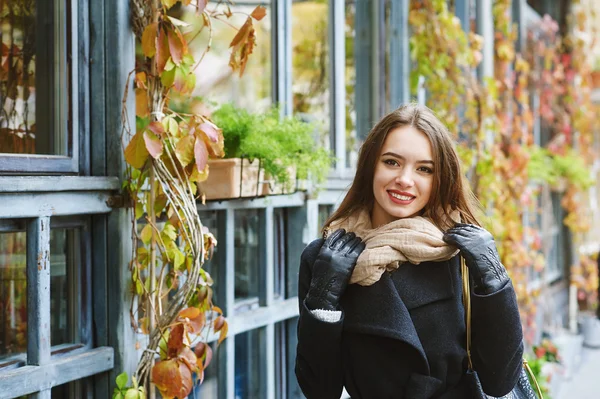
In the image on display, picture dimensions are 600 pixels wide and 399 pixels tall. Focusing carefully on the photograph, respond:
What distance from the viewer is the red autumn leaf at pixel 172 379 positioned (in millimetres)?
1916

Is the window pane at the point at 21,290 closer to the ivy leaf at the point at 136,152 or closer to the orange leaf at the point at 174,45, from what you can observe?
the ivy leaf at the point at 136,152

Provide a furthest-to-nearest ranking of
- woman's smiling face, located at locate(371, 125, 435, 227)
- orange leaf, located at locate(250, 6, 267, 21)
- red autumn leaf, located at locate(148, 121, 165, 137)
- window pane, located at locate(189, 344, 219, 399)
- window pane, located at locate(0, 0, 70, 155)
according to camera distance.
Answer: window pane, located at locate(189, 344, 219, 399) < orange leaf, located at locate(250, 6, 267, 21) < window pane, located at locate(0, 0, 70, 155) < red autumn leaf, located at locate(148, 121, 165, 137) < woman's smiling face, located at locate(371, 125, 435, 227)

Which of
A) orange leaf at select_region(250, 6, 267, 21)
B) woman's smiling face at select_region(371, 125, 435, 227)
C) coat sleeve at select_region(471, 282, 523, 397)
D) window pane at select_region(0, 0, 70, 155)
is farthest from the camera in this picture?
orange leaf at select_region(250, 6, 267, 21)

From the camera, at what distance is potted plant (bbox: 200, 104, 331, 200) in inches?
90.5

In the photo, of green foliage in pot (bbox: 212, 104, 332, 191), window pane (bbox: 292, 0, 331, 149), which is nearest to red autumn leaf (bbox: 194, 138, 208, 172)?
green foliage in pot (bbox: 212, 104, 332, 191)

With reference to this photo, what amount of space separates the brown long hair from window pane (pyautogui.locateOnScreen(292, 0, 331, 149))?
1428 millimetres

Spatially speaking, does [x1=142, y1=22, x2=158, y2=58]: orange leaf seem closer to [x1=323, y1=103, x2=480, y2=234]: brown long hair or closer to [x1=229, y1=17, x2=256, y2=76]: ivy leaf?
[x1=229, y1=17, x2=256, y2=76]: ivy leaf

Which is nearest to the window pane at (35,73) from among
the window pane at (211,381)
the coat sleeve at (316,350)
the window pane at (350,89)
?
the coat sleeve at (316,350)

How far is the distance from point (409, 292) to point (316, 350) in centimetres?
26

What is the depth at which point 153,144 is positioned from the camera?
184 centimetres

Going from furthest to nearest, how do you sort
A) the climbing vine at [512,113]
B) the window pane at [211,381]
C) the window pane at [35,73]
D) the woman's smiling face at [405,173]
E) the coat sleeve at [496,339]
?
1. the climbing vine at [512,113]
2. the window pane at [211,381]
3. the window pane at [35,73]
4. the woman's smiling face at [405,173]
5. the coat sleeve at [496,339]

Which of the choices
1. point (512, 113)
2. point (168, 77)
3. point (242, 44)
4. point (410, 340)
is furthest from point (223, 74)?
point (410, 340)

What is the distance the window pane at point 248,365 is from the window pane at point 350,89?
43.8 inches

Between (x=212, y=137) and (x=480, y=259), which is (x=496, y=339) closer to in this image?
(x=480, y=259)
